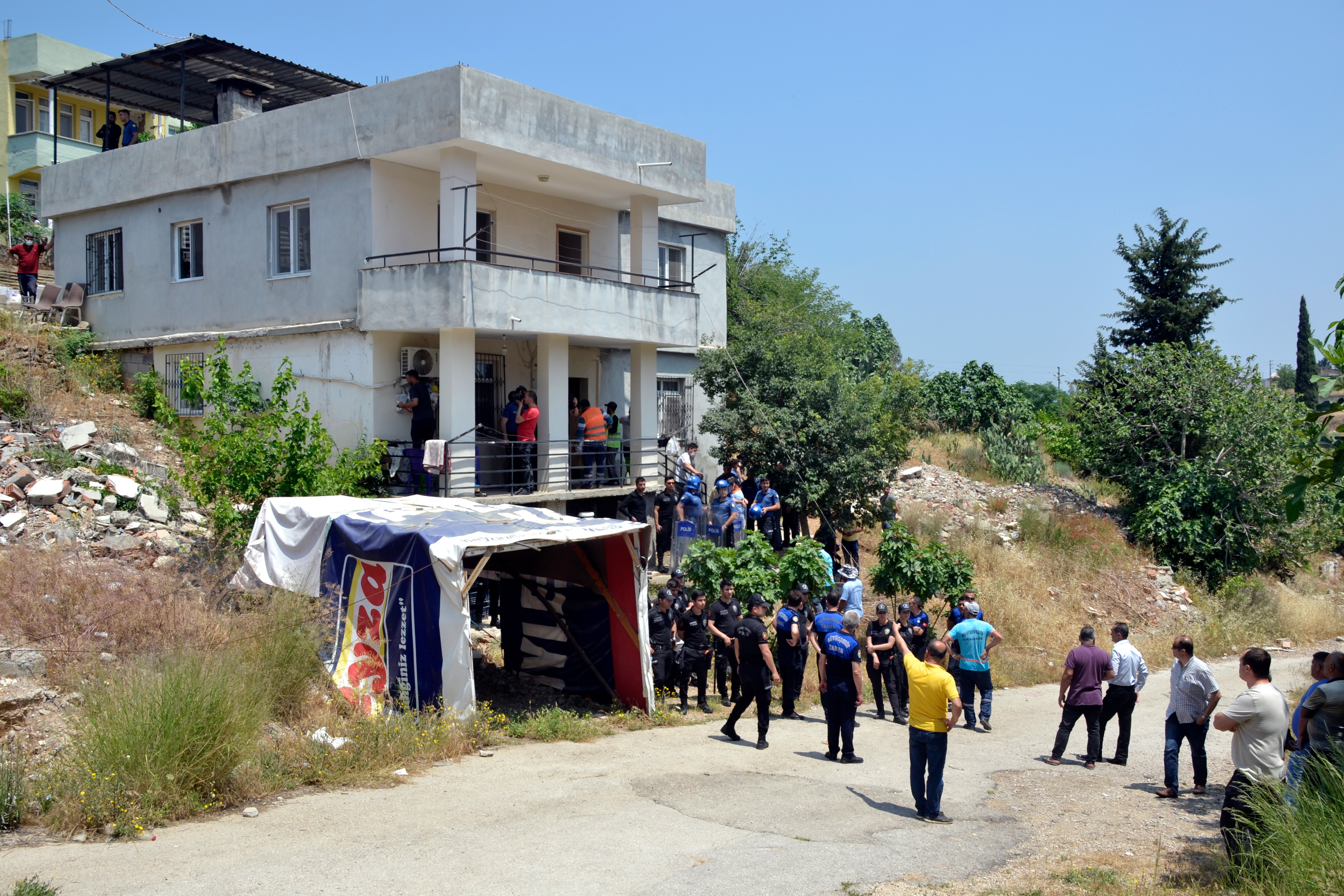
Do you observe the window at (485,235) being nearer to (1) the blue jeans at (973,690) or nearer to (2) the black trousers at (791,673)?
(2) the black trousers at (791,673)

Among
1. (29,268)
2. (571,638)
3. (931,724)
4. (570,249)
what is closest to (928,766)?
(931,724)

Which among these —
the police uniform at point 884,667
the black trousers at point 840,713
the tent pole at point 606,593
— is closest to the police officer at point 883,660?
the police uniform at point 884,667

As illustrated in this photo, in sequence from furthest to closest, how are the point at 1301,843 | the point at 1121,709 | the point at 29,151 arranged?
1. the point at 29,151
2. the point at 1121,709
3. the point at 1301,843

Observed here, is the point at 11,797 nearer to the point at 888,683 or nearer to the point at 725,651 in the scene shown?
the point at 725,651

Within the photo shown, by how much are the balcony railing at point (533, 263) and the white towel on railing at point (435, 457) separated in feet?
10.2

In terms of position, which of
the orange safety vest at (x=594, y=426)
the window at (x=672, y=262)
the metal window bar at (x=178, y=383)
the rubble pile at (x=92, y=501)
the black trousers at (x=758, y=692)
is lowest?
the black trousers at (x=758, y=692)

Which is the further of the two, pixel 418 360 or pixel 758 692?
pixel 418 360

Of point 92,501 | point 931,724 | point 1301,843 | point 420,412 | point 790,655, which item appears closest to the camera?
point 1301,843

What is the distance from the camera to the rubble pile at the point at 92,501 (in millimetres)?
14695

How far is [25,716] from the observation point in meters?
9.66

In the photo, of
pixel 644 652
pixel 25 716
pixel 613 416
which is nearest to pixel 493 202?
pixel 613 416

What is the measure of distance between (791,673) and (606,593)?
2600mm

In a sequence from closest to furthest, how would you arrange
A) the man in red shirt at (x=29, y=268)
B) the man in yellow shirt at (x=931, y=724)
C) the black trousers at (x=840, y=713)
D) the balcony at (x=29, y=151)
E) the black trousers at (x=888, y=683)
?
the man in yellow shirt at (x=931, y=724) < the black trousers at (x=840, y=713) < the black trousers at (x=888, y=683) < the man in red shirt at (x=29, y=268) < the balcony at (x=29, y=151)

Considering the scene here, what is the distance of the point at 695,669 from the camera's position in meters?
13.5
